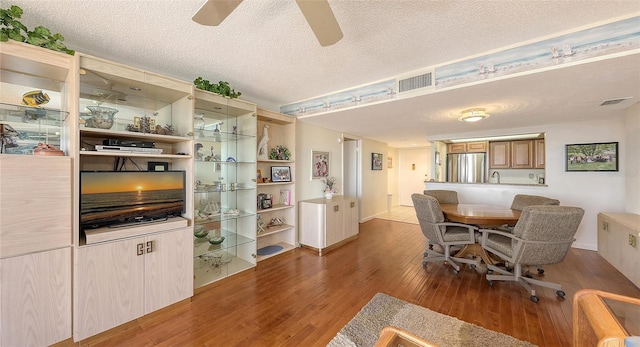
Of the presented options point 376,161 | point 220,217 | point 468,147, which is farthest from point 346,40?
point 468,147

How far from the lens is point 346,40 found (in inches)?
74.1

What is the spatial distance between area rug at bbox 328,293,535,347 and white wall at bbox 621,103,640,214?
317 cm

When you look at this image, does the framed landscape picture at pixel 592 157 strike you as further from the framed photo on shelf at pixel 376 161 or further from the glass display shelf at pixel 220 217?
the glass display shelf at pixel 220 217

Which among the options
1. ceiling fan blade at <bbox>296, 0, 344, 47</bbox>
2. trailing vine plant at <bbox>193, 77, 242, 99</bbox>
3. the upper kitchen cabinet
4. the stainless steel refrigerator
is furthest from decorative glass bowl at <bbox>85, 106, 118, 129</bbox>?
the stainless steel refrigerator

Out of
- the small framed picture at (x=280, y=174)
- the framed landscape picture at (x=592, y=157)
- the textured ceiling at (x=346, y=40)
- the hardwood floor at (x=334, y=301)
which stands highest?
the textured ceiling at (x=346, y=40)

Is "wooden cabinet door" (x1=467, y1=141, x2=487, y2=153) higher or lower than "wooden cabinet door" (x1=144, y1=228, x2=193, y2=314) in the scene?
higher

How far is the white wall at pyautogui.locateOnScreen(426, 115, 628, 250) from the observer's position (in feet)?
11.5

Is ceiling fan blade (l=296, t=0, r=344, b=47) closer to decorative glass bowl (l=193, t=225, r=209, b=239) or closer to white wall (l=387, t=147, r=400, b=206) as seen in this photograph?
decorative glass bowl (l=193, t=225, r=209, b=239)

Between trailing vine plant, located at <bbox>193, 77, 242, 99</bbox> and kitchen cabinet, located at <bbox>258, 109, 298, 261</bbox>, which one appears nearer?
trailing vine plant, located at <bbox>193, 77, 242, 99</bbox>

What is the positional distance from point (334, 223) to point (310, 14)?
3088mm

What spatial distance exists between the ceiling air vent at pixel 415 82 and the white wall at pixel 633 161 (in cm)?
290

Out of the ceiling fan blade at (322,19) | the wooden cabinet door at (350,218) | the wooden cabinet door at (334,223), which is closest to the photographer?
the ceiling fan blade at (322,19)

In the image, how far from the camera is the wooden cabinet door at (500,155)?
16.9 feet

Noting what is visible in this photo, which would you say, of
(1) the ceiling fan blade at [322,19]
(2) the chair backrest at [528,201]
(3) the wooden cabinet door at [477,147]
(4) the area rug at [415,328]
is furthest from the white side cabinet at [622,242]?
(1) the ceiling fan blade at [322,19]
